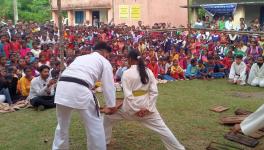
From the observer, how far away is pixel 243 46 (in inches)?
571

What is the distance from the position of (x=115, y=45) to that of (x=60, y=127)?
10.3 metres

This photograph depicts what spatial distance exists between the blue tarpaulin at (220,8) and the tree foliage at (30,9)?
20055 millimetres

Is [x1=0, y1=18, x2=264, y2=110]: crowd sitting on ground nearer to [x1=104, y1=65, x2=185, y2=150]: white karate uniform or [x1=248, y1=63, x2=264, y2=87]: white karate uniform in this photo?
[x1=248, y1=63, x2=264, y2=87]: white karate uniform

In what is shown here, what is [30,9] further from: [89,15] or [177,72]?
[177,72]

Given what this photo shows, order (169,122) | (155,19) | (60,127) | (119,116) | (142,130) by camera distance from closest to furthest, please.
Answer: (60,127) → (119,116) → (142,130) → (169,122) → (155,19)

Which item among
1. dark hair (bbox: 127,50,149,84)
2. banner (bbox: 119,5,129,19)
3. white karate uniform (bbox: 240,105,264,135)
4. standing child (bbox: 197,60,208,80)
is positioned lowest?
standing child (bbox: 197,60,208,80)

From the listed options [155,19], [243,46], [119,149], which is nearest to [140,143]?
[119,149]

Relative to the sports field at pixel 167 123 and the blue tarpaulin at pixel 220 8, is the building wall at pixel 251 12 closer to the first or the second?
the blue tarpaulin at pixel 220 8

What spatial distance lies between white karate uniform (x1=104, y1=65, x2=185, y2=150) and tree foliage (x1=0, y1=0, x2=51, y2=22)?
33.2 meters

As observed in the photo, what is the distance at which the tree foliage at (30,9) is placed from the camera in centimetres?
3709

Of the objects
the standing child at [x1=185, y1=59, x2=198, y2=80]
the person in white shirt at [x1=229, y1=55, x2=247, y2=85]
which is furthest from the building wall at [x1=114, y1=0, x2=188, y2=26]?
the person in white shirt at [x1=229, y1=55, x2=247, y2=85]

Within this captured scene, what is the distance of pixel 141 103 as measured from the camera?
540 centimetres

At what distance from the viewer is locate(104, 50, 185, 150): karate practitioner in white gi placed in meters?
5.31

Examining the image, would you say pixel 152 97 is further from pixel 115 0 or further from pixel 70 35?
pixel 115 0
